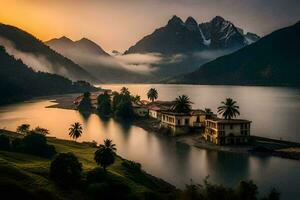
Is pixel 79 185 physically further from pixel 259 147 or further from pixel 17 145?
pixel 259 147

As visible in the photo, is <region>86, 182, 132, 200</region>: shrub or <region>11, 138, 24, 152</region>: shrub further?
<region>11, 138, 24, 152</region>: shrub

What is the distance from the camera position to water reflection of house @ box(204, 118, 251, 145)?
4985 inches

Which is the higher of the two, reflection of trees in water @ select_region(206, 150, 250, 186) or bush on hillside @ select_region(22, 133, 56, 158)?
bush on hillside @ select_region(22, 133, 56, 158)

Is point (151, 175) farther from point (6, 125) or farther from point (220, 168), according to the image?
point (6, 125)

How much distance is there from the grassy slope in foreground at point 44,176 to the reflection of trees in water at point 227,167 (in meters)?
14.3

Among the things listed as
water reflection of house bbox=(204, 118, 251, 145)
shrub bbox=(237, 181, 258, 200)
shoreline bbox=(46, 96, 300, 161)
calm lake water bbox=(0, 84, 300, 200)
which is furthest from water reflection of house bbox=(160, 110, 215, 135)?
shrub bbox=(237, 181, 258, 200)

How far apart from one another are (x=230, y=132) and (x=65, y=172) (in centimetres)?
7181

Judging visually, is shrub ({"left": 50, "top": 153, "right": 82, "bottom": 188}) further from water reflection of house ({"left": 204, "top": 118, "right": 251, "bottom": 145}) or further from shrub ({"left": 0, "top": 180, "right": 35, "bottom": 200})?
water reflection of house ({"left": 204, "top": 118, "right": 251, "bottom": 145})

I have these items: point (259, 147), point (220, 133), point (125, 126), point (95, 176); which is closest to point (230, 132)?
point (220, 133)

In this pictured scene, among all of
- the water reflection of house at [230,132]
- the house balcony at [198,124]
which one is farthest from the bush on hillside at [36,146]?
the house balcony at [198,124]

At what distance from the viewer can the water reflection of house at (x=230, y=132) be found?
127 metres

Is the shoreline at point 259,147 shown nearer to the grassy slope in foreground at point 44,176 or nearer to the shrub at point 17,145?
the grassy slope in foreground at point 44,176

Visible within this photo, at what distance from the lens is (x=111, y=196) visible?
66.5 meters

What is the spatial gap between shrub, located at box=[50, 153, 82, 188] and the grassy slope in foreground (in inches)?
58.9
